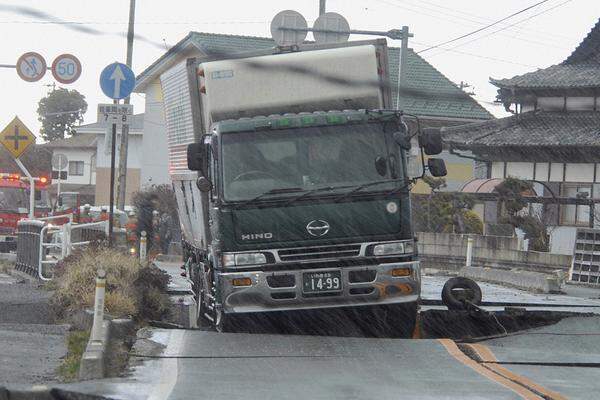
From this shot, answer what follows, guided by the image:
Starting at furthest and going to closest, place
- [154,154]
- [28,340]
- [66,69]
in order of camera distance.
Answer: [154,154]
[66,69]
[28,340]

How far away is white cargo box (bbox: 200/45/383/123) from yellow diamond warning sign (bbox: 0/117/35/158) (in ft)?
37.2

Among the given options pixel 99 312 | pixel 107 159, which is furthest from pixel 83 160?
pixel 99 312

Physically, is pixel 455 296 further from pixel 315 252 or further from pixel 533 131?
pixel 533 131

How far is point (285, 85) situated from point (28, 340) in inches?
163

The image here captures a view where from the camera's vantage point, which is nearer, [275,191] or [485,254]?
[275,191]

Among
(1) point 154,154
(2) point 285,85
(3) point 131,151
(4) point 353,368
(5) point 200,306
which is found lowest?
(5) point 200,306

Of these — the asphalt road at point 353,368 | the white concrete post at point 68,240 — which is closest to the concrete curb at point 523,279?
the asphalt road at point 353,368

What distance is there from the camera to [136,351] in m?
11.1

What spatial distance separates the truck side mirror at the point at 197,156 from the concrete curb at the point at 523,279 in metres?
11.1

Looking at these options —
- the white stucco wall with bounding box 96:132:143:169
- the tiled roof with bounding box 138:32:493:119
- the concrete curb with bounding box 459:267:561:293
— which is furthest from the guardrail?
the white stucco wall with bounding box 96:132:143:169

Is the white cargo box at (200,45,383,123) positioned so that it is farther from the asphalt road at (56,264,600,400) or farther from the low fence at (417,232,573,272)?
the low fence at (417,232,573,272)

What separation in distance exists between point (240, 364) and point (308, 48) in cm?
458

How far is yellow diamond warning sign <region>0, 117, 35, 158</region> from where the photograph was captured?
2388 centimetres

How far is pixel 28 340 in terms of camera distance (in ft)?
38.9
